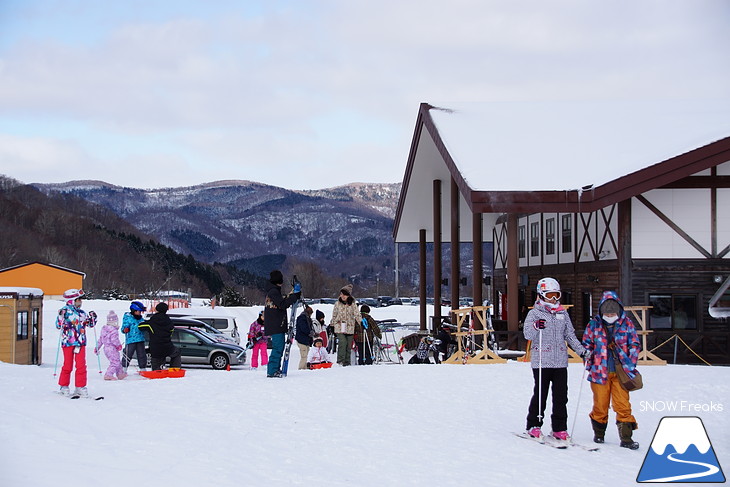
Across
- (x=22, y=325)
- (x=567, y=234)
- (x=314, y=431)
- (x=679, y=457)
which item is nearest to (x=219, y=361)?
(x=22, y=325)

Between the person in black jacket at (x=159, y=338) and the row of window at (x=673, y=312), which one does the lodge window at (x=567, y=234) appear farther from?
the person in black jacket at (x=159, y=338)

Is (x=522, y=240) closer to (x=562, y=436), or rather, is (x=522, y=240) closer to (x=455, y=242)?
(x=455, y=242)

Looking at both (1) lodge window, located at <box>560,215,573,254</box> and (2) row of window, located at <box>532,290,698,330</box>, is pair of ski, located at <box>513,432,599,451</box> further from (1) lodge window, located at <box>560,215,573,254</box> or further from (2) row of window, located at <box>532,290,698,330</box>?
(1) lodge window, located at <box>560,215,573,254</box>

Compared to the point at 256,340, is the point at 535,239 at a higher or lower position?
higher

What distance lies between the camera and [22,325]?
66.2ft

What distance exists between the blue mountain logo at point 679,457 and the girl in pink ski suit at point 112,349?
9254 mm

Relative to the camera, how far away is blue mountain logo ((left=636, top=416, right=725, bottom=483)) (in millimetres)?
6719

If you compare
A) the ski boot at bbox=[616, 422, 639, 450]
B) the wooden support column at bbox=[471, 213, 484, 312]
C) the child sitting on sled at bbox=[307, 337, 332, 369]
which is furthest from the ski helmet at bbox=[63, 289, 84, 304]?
the wooden support column at bbox=[471, 213, 484, 312]

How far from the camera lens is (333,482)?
6402 mm

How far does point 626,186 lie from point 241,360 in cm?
1117

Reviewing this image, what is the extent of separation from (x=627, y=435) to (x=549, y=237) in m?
17.4

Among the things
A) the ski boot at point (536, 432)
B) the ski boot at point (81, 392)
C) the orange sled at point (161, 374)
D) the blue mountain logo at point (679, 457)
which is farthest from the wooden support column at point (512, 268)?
the blue mountain logo at point (679, 457)

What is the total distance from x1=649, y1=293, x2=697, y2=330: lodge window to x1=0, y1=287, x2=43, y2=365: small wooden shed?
15.5 m

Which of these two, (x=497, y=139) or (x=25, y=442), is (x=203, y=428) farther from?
(x=497, y=139)
